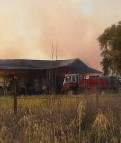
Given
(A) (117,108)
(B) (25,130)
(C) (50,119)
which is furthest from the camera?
(A) (117,108)

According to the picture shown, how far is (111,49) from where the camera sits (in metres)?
65.8

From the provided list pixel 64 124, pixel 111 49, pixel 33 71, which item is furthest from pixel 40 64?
pixel 64 124

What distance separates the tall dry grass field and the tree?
50.5 metres

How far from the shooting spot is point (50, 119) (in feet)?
37.2

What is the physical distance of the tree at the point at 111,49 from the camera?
64.4 metres

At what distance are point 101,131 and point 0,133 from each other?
2.14 m

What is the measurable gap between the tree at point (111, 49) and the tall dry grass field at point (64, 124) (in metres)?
50.5

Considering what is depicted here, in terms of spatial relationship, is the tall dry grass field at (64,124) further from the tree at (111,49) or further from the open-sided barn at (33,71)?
the tree at (111,49)

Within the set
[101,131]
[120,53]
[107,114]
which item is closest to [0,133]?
[101,131]

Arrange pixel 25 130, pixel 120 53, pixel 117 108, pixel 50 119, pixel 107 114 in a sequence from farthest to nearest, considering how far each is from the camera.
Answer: pixel 120 53, pixel 117 108, pixel 107 114, pixel 50 119, pixel 25 130

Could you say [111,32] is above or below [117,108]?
above

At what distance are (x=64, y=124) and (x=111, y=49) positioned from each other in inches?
2175

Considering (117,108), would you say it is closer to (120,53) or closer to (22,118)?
(22,118)

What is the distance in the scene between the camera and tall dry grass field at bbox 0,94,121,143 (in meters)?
10.1
